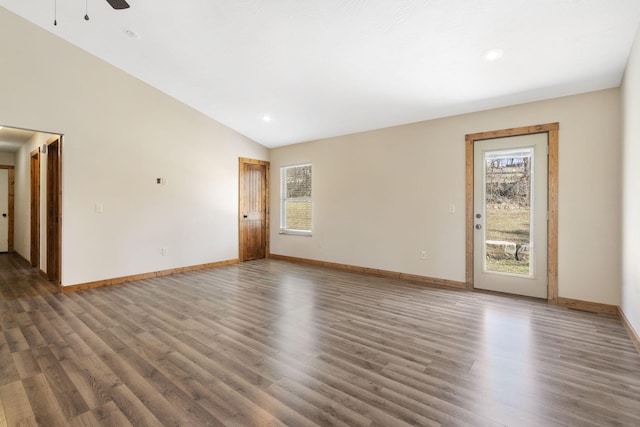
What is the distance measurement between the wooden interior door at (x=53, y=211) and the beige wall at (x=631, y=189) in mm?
6860

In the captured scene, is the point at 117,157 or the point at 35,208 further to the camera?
the point at 35,208

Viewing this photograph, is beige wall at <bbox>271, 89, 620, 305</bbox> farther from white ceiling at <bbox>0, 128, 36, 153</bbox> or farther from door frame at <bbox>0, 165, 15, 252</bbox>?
door frame at <bbox>0, 165, 15, 252</bbox>

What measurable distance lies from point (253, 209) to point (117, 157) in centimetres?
282

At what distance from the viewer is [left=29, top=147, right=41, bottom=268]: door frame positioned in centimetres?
568

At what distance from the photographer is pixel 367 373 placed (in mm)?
2189

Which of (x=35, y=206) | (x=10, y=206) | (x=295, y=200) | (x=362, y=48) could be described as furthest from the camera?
(x=10, y=206)

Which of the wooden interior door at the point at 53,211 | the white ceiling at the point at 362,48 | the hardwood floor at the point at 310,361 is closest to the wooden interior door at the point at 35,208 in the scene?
the wooden interior door at the point at 53,211

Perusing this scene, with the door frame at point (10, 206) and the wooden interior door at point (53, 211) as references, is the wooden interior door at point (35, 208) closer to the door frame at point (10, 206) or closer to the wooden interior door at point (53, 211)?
the wooden interior door at point (53, 211)

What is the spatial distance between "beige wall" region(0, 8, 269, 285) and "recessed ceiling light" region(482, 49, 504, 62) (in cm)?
475

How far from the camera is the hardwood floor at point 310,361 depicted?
1780mm

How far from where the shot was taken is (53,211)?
16.0ft

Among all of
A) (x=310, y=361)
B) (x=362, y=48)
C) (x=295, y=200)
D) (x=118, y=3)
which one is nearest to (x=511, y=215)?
(x=362, y=48)

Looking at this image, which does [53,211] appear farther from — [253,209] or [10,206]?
[10,206]

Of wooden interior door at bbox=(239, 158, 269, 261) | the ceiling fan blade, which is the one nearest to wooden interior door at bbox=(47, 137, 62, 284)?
the ceiling fan blade
